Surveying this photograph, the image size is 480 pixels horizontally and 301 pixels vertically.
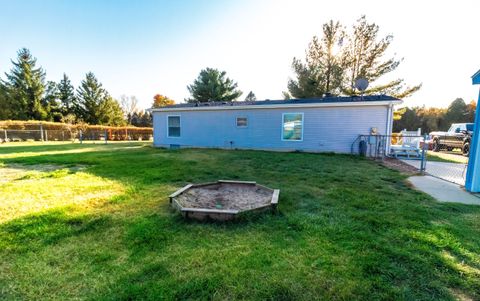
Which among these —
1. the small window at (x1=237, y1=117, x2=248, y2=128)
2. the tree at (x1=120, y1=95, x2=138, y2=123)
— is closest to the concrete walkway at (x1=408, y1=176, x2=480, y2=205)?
the small window at (x1=237, y1=117, x2=248, y2=128)

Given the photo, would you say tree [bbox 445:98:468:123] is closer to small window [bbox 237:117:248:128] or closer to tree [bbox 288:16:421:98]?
tree [bbox 288:16:421:98]

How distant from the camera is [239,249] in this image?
2.13 metres

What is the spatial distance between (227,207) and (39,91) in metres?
35.9

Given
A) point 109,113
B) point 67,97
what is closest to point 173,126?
point 109,113

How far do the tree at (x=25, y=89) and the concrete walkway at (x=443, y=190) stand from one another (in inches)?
1438

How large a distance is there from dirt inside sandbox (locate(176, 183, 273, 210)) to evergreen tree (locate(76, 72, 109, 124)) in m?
34.8

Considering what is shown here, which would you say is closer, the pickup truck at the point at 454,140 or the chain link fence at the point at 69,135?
the pickup truck at the point at 454,140

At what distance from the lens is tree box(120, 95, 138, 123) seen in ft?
139

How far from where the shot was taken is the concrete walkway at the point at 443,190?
3791 millimetres

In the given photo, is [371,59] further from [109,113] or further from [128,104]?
[128,104]

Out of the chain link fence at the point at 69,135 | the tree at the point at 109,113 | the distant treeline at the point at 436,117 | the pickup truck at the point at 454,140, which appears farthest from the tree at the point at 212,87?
the distant treeline at the point at 436,117

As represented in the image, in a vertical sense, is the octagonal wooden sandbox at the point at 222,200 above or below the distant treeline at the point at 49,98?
below

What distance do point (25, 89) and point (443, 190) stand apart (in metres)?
38.6

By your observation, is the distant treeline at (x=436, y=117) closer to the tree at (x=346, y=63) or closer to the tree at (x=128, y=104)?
the tree at (x=346, y=63)
